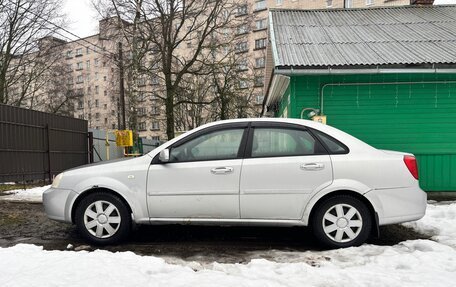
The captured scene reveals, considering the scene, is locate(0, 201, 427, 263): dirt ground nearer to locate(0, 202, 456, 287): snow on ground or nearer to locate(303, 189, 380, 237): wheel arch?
locate(0, 202, 456, 287): snow on ground

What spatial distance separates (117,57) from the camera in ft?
72.0

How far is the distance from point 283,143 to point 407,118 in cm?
492

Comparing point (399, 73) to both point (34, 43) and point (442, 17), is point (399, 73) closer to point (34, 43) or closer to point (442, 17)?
point (442, 17)

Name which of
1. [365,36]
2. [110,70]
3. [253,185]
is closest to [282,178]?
[253,185]

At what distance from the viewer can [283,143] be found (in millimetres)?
4500

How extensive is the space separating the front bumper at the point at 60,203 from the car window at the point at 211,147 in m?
1.39

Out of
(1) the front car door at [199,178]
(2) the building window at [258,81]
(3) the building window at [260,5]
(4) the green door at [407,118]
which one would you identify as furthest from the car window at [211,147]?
(3) the building window at [260,5]

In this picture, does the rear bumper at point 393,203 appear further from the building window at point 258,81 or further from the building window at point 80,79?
the building window at point 80,79

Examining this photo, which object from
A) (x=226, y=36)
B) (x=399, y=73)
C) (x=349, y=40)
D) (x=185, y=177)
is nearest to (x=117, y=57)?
(x=226, y=36)

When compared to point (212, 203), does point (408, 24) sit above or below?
above

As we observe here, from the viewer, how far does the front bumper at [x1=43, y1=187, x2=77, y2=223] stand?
4.62 m

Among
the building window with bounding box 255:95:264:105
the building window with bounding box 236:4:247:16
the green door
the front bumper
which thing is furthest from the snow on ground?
the building window with bounding box 255:95:264:105

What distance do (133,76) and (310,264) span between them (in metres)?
19.6

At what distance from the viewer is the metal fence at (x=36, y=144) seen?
989 centimetres
